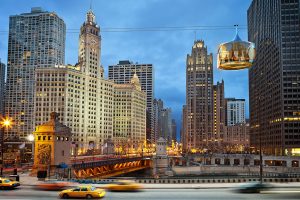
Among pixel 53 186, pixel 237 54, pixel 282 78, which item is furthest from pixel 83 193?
pixel 282 78

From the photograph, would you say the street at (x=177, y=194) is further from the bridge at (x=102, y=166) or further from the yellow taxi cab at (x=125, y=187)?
the bridge at (x=102, y=166)

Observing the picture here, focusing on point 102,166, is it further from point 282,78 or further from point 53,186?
point 282,78

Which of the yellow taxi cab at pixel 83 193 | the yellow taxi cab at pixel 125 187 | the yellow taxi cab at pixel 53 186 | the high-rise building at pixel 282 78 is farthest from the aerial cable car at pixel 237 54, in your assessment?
the high-rise building at pixel 282 78

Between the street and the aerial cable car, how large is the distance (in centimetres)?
1144

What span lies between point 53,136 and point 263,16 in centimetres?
15804

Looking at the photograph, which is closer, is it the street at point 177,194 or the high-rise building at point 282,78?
the street at point 177,194

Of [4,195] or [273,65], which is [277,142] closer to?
[273,65]

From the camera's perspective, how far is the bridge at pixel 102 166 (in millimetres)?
80463

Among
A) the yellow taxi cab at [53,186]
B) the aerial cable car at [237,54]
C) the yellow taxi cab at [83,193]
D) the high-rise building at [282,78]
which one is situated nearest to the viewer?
the yellow taxi cab at [83,193]

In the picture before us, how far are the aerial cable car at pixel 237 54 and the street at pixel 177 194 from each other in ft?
37.5

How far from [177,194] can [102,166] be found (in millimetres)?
69136

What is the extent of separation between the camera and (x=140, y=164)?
14800 cm

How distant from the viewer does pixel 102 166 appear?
3903 inches

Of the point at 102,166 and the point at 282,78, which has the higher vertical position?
the point at 282,78
